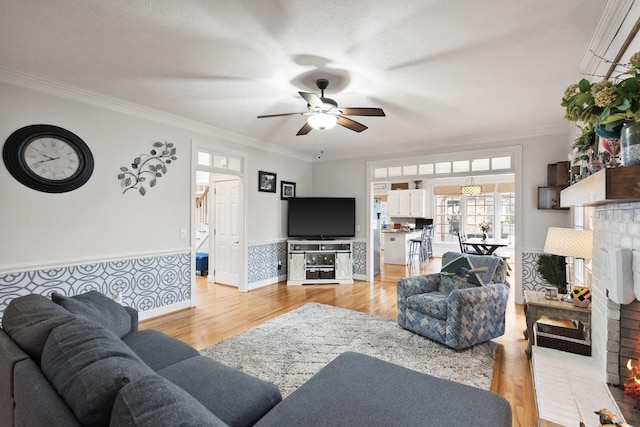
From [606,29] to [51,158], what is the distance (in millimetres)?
4744

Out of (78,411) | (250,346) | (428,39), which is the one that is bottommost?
(250,346)

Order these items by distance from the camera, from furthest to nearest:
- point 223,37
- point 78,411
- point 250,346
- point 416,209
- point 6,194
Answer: point 416,209
point 250,346
point 6,194
point 223,37
point 78,411

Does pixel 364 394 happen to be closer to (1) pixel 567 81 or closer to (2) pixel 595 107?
(2) pixel 595 107

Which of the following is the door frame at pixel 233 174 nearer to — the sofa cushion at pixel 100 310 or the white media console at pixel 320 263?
the white media console at pixel 320 263

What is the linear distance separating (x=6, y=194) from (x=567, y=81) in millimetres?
5383

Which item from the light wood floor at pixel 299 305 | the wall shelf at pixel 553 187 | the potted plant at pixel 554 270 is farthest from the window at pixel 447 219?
the potted plant at pixel 554 270

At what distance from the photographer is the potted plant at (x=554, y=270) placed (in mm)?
3855

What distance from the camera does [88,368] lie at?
3.31 feet

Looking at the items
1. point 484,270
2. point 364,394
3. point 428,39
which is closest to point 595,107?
point 428,39

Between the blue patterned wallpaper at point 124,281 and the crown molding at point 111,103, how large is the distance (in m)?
1.77

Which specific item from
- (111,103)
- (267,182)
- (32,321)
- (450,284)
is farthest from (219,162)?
(450,284)

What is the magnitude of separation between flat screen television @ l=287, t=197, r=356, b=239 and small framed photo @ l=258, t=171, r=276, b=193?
1.57ft

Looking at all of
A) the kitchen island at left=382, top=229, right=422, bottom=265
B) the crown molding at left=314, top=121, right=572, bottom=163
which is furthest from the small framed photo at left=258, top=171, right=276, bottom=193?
the kitchen island at left=382, top=229, right=422, bottom=265

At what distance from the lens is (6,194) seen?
2764mm
